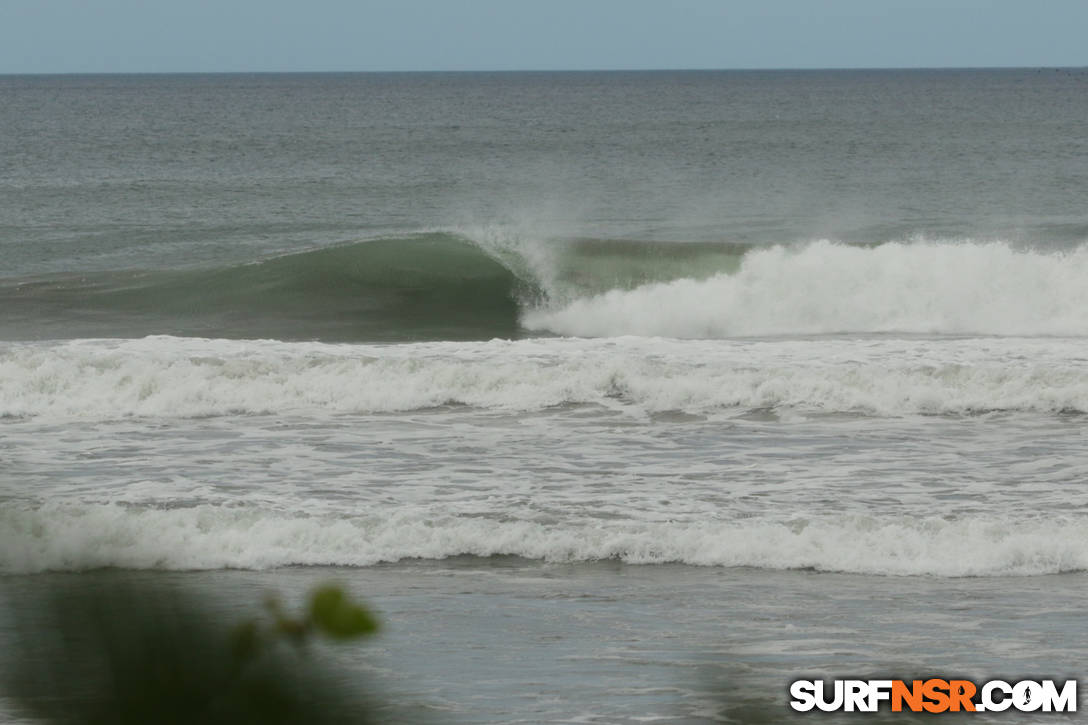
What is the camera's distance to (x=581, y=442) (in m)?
12.8

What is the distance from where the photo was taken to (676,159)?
196 feet

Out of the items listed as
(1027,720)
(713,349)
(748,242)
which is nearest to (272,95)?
(748,242)

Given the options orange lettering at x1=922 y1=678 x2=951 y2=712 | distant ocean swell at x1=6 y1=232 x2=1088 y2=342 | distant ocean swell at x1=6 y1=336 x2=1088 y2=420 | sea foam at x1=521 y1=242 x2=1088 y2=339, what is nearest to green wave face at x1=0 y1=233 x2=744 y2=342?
distant ocean swell at x1=6 y1=232 x2=1088 y2=342

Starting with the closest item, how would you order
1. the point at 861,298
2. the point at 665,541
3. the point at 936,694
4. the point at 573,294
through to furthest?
1. the point at 936,694
2. the point at 665,541
3. the point at 861,298
4. the point at 573,294

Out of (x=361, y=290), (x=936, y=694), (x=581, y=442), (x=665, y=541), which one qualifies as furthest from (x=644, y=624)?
(x=361, y=290)

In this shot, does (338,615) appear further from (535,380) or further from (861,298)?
(861,298)

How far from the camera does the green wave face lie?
22.6m

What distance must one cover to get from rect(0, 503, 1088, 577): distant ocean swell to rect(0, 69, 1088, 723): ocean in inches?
1.1

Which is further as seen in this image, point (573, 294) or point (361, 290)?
point (361, 290)

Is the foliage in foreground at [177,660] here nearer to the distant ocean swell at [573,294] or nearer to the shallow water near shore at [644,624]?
the shallow water near shore at [644,624]

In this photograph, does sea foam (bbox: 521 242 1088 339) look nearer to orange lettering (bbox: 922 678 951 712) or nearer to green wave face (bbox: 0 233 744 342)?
green wave face (bbox: 0 233 744 342)

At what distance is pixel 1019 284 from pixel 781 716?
22.9 metres

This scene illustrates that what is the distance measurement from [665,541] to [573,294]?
→ 15113 mm

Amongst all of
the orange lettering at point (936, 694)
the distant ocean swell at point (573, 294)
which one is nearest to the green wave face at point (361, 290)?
the distant ocean swell at point (573, 294)
